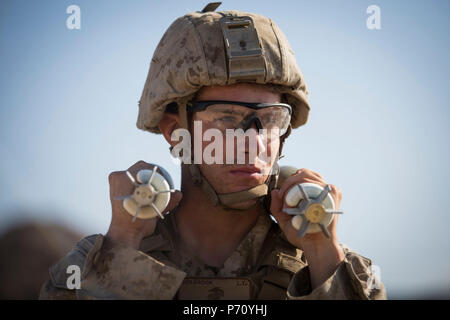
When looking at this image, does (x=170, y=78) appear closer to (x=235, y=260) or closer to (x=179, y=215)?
(x=179, y=215)

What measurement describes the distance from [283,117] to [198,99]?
816 mm

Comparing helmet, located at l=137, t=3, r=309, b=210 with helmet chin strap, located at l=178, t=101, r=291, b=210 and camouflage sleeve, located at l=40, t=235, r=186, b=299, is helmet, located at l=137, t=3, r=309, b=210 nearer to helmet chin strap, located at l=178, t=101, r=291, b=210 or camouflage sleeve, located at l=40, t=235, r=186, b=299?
helmet chin strap, located at l=178, t=101, r=291, b=210

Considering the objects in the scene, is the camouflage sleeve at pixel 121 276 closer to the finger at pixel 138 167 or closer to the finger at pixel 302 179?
the finger at pixel 138 167

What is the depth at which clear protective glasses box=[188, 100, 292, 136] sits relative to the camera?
5.43m

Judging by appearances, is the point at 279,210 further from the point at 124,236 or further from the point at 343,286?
the point at 124,236

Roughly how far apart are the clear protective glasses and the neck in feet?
2.44

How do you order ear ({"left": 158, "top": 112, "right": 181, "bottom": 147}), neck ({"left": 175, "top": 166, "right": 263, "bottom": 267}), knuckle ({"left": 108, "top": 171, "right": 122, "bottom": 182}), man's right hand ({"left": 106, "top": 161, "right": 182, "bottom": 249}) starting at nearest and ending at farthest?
man's right hand ({"left": 106, "top": 161, "right": 182, "bottom": 249}) < knuckle ({"left": 108, "top": 171, "right": 122, "bottom": 182}) < neck ({"left": 175, "top": 166, "right": 263, "bottom": 267}) < ear ({"left": 158, "top": 112, "right": 181, "bottom": 147})

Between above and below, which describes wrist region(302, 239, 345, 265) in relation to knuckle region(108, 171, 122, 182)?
below

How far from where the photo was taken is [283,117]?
5734mm

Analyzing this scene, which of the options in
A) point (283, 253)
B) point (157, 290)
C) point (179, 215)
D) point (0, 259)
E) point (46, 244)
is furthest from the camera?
point (46, 244)

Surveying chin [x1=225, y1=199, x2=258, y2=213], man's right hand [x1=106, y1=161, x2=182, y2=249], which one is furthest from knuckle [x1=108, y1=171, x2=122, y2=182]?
chin [x1=225, y1=199, x2=258, y2=213]
